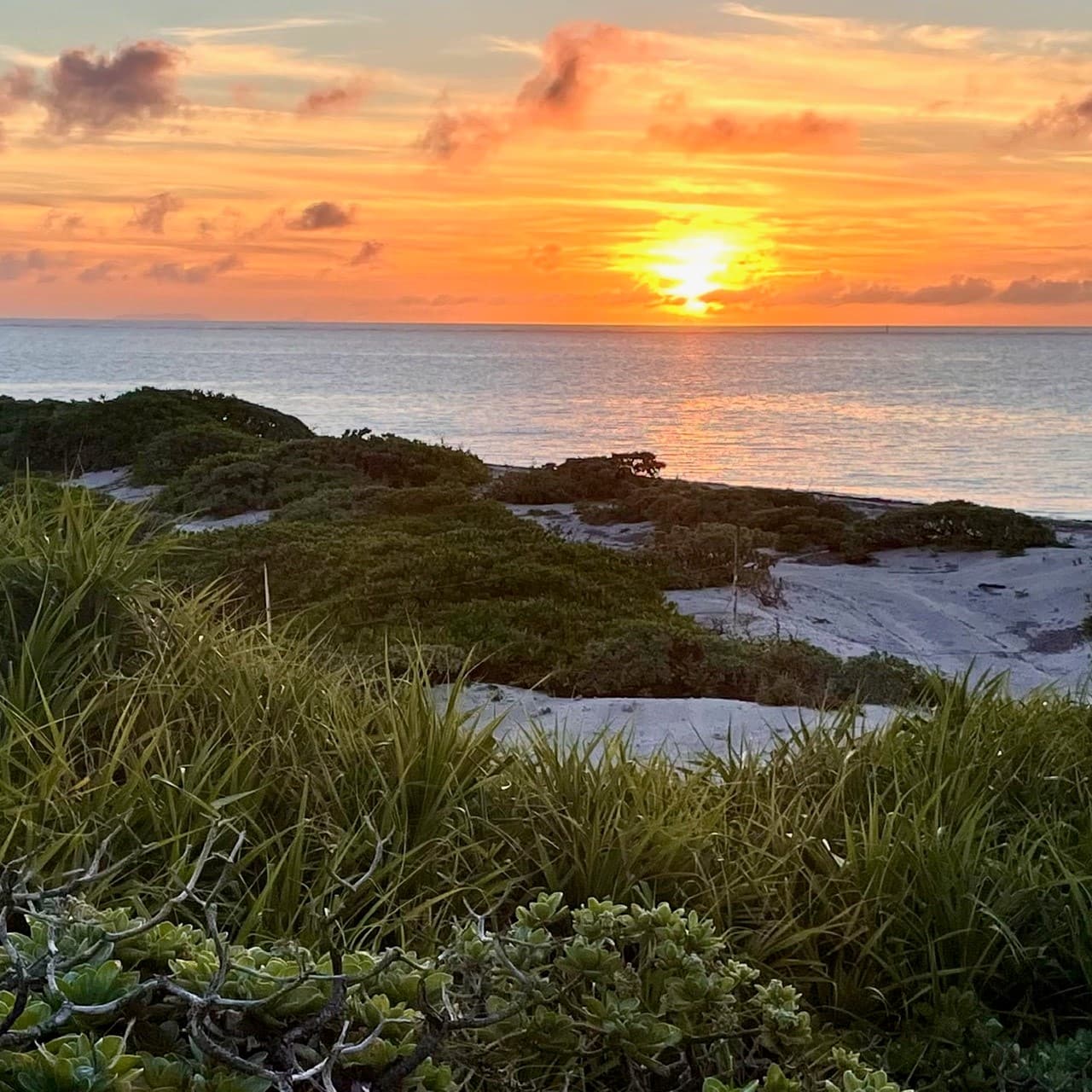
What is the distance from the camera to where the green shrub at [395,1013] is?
5.55 feet

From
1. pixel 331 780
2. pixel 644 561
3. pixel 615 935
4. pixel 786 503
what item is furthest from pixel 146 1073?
pixel 786 503

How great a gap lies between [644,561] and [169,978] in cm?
943

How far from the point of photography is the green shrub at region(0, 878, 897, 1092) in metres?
1.69

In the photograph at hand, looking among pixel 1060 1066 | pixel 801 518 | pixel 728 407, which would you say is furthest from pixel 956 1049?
pixel 728 407

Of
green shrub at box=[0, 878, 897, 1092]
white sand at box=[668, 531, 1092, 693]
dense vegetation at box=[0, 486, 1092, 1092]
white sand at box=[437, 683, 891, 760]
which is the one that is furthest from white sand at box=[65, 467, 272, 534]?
green shrub at box=[0, 878, 897, 1092]

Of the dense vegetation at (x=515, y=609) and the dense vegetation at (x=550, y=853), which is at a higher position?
the dense vegetation at (x=550, y=853)

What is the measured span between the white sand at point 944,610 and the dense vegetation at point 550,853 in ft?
15.8

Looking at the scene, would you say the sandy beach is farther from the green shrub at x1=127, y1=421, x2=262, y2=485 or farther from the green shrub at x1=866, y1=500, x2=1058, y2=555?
the green shrub at x1=127, y1=421, x2=262, y2=485

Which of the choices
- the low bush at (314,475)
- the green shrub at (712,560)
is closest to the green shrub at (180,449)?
the low bush at (314,475)

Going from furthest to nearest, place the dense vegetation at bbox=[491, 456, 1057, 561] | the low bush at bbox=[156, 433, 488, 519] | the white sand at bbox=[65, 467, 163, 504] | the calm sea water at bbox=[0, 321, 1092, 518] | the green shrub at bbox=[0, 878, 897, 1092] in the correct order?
Answer: the calm sea water at bbox=[0, 321, 1092, 518] → the white sand at bbox=[65, 467, 163, 504] → the dense vegetation at bbox=[491, 456, 1057, 561] → the low bush at bbox=[156, 433, 488, 519] → the green shrub at bbox=[0, 878, 897, 1092]

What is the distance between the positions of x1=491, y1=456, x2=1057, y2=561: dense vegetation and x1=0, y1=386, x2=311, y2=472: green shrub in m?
6.84

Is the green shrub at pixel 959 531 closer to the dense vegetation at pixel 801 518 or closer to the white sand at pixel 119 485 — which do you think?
the dense vegetation at pixel 801 518

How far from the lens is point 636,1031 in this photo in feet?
7.87

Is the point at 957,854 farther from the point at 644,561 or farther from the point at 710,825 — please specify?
the point at 644,561
